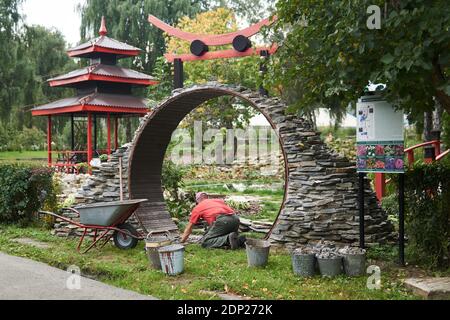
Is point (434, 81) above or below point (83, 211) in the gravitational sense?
above

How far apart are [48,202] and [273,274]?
5.85m

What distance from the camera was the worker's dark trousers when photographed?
8.10m

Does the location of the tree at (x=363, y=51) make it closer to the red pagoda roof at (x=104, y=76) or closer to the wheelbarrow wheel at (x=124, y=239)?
the wheelbarrow wheel at (x=124, y=239)

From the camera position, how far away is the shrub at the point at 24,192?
407 inches

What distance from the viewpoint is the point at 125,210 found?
7.90 meters

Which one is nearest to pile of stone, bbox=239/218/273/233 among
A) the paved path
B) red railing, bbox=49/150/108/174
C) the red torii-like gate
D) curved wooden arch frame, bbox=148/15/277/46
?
the red torii-like gate

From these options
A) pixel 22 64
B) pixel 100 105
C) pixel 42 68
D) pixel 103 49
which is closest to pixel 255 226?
pixel 100 105

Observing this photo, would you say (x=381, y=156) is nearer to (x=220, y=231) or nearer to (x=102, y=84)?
(x=220, y=231)

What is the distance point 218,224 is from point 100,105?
41.2 ft

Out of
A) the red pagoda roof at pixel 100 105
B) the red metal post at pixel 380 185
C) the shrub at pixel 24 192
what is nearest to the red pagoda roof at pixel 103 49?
the red pagoda roof at pixel 100 105

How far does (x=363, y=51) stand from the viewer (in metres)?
5.17

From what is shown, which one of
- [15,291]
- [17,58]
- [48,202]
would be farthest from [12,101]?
[15,291]

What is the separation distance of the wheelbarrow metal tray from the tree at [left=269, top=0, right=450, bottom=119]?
A: 2.75 meters

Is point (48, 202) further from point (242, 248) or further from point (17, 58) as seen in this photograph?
point (17, 58)
